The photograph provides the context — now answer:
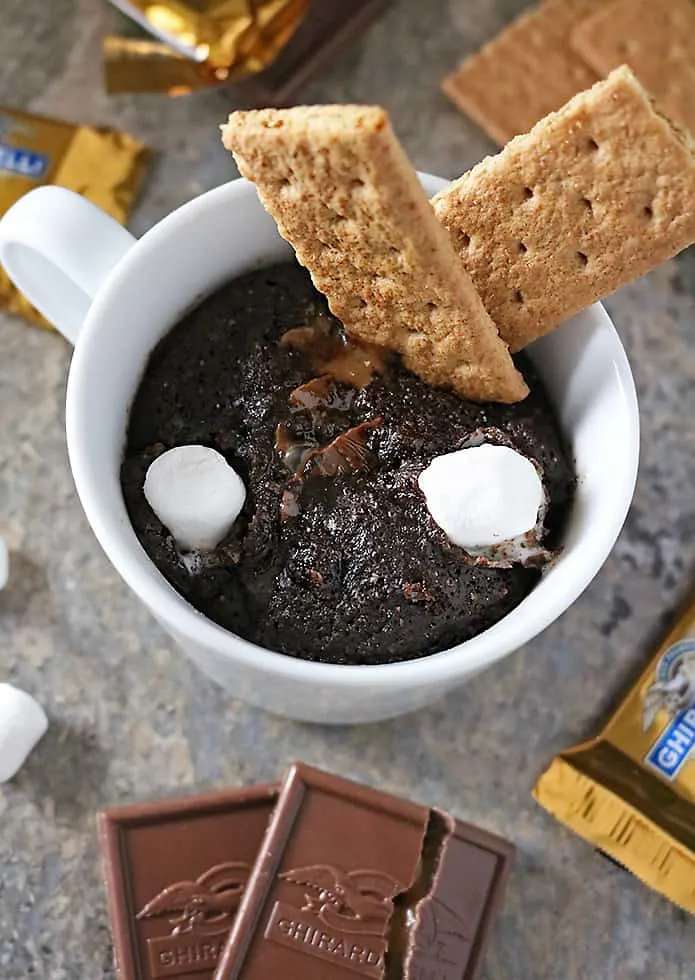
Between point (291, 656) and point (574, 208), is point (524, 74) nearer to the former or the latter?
point (574, 208)

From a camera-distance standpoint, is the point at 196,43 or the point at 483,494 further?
the point at 196,43

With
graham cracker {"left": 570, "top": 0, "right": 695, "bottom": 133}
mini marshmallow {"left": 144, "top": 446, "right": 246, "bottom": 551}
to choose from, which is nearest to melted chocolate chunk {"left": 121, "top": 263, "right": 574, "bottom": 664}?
mini marshmallow {"left": 144, "top": 446, "right": 246, "bottom": 551}

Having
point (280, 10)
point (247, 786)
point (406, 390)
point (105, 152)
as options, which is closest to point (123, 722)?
point (247, 786)

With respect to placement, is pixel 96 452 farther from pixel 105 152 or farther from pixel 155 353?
pixel 105 152

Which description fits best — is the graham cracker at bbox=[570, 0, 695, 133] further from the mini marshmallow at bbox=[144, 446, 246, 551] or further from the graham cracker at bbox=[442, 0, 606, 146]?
the mini marshmallow at bbox=[144, 446, 246, 551]

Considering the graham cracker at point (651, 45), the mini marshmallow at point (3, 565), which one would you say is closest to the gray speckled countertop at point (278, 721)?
the mini marshmallow at point (3, 565)

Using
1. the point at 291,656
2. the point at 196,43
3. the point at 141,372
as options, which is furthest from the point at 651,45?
the point at 291,656
